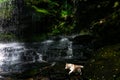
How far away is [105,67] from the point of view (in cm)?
841

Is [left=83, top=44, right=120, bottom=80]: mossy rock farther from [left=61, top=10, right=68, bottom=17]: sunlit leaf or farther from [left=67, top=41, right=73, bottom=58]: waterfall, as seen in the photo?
[left=61, top=10, right=68, bottom=17]: sunlit leaf

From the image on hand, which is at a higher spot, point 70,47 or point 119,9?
point 119,9

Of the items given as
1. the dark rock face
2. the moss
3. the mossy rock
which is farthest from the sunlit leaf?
the mossy rock

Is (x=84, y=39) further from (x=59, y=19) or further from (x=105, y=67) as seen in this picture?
(x=105, y=67)

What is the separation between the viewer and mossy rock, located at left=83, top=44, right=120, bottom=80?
25.5 feet

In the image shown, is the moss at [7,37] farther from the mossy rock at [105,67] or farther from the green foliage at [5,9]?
the mossy rock at [105,67]

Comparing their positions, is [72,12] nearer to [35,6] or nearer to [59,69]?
[35,6]

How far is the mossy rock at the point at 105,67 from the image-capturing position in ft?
25.5

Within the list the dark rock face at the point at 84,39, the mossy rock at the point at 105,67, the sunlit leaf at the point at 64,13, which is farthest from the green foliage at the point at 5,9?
the mossy rock at the point at 105,67

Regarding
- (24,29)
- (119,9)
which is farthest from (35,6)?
(119,9)

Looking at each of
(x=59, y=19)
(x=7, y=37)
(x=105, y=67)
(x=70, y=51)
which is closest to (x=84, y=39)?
(x=70, y=51)

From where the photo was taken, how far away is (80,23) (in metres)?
17.2

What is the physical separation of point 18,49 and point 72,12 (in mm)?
5360

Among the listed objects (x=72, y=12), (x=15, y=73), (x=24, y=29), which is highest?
(x=72, y=12)
